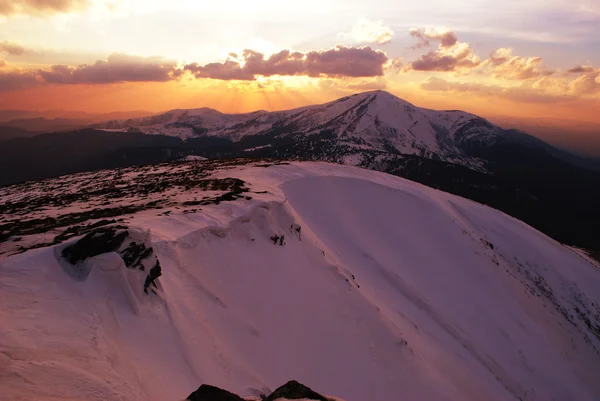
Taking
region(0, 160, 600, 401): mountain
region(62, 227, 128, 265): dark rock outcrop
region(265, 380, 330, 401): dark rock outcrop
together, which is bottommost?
region(0, 160, 600, 401): mountain

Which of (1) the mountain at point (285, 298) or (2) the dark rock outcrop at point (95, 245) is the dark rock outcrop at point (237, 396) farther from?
(2) the dark rock outcrop at point (95, 245)

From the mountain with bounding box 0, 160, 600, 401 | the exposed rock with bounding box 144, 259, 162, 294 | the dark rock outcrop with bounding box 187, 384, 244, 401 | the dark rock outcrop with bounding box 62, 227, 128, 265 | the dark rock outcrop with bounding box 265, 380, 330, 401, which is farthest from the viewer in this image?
the exposed rock with bounding box 144, 259, 162, 294

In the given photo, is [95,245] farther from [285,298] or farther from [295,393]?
[285,298]

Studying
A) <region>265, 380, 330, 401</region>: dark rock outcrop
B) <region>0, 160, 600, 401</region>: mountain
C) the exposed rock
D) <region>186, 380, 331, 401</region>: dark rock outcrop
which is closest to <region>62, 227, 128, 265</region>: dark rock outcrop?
<region>0, 160, 600, 401</region>: mountain

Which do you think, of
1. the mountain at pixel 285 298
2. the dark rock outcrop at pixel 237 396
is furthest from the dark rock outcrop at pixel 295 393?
the mountain at pixel 285 298

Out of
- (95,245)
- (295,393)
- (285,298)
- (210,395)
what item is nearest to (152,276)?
(95,245)

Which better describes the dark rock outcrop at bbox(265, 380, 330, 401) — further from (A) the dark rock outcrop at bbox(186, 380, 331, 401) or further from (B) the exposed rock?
(B) the exposed rock

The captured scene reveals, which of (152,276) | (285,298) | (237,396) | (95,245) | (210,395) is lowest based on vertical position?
(285,298)

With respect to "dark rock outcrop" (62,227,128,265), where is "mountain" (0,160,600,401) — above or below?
below

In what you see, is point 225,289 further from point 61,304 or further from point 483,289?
point 483,289

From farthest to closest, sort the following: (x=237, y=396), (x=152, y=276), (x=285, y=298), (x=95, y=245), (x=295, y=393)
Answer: (x=285, y=298) < (x=152, y=276) < (x=95, y=245) < (x=295, y=393) < (x=237, y=396)
